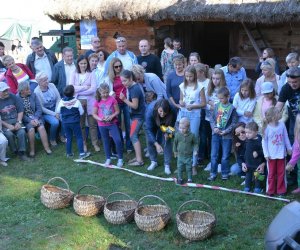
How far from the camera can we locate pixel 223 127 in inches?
249

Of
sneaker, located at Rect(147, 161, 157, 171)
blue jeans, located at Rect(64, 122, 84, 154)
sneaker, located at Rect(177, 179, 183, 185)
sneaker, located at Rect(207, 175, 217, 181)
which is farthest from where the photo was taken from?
blue jeans, located at Rect(64, 122, 84, 154)

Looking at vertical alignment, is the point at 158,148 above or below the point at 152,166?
above

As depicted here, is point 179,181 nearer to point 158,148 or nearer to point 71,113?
point 158,148

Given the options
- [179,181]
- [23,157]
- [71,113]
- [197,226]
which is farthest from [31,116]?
[197,226]

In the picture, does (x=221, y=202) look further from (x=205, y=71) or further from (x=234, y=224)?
(x=205, y=71)

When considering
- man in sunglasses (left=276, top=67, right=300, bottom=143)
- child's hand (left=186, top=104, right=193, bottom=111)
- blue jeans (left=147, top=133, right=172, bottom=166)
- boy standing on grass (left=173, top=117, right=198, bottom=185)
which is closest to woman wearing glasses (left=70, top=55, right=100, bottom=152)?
blue jeans (left=147, top=133, right=172, bottom=166)

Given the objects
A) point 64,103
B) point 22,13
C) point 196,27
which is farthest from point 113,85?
point 22,13

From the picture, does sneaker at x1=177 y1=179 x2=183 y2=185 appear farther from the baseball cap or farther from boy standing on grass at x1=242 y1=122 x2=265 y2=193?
the baseball cap

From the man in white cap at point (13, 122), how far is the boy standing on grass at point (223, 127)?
3.66 m

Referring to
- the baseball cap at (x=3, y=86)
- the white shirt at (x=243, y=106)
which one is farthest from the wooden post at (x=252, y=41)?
the baseball cap at (x=3, y=86)

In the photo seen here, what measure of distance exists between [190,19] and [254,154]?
210 inches

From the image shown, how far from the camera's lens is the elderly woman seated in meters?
8.25

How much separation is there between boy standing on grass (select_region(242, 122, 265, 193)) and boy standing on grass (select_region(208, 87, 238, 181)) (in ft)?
1.34

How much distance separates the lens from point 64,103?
767 centimetres
